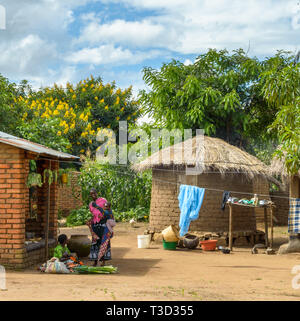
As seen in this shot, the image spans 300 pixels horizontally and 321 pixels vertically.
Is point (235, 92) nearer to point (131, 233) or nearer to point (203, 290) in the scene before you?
point (131, 233)

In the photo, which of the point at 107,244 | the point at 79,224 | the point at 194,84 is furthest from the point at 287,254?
the point at 79,224

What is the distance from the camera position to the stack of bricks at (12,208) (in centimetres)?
866

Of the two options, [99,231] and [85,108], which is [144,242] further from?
[85,108]

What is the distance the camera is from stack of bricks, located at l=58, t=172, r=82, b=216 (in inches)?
851

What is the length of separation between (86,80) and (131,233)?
15320 mm

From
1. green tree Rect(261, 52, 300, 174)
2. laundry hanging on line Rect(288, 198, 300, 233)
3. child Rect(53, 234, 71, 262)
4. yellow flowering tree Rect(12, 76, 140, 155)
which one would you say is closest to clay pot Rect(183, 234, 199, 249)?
laundry hanging on line Rect(288, 198, 300, 233)

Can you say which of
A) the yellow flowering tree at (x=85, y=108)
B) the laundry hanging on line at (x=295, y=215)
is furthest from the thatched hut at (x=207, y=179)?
the yellow flowering tree at (x=85, y=108)

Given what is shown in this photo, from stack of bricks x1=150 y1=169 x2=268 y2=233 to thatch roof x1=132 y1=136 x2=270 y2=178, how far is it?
0.97 feet

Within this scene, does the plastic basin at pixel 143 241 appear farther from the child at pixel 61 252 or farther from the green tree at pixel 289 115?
the green tree at pixel 289 115

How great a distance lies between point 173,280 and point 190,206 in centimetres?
431

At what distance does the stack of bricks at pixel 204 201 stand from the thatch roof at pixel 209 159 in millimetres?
295

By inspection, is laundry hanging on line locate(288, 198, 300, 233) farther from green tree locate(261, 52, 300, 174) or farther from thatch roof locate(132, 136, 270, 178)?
green tree locate(261, 52, 300, 174)

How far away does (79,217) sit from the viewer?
1956cm

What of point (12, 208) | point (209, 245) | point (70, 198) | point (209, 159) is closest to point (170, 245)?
point (209, 245)
